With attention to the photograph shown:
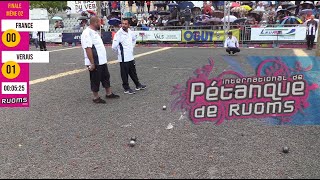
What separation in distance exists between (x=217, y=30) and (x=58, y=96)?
15.2m

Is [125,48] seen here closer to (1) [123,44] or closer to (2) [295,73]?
(1) [123,44]

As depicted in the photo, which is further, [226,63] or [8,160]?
[226,63]

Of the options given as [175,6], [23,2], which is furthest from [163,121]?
[175,6]

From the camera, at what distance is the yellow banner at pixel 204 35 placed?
21234mm

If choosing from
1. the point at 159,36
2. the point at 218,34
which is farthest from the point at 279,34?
the point at 159,36

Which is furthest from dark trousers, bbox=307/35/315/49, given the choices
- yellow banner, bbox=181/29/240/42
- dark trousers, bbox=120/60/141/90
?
dark trousers, bbox=120/60/141/90

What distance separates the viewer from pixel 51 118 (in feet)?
20.2

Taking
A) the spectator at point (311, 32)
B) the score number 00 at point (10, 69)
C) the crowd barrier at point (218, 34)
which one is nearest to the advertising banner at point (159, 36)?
the crowd barrier at point (218, 34)

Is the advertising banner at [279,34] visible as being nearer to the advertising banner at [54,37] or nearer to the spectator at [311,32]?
the spectator at [311,32]

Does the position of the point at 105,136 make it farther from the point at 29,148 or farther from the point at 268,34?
the point at 268,34

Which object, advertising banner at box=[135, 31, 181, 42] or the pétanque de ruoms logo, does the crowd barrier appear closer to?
advertising banner at box=[135, 31, 181, 42]

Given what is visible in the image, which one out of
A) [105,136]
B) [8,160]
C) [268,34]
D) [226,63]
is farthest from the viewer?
[268,34]

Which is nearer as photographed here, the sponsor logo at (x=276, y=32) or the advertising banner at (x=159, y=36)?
the sponsor logo at (x=276, y=32)

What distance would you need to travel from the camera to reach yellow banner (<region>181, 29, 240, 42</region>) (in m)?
21.2
